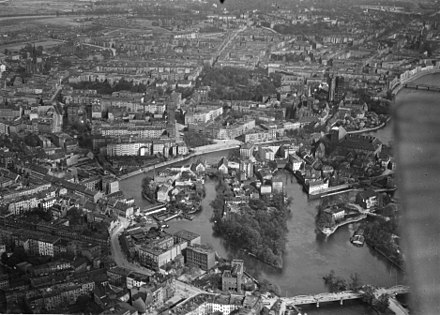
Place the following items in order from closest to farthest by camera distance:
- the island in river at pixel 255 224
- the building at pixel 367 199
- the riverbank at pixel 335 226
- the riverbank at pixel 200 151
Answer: the island in river at pixel 255 224
the riverbank at pixel 335 226
the building at pixel 367 199
the riverbank at pixel 200 151

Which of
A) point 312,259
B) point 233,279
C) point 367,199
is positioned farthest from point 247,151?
point 233,279

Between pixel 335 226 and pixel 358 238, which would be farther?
pixel 335 226

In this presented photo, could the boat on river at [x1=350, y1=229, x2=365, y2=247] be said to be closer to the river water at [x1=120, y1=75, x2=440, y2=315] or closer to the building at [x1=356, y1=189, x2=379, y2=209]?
the river water at [x1=120, y1=75, x2=440, y2=315]

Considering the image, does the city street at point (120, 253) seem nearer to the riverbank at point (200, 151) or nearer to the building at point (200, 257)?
the building at point (200, 257)

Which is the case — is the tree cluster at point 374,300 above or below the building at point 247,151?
above

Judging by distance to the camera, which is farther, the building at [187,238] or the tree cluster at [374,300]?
the building at [187,238]

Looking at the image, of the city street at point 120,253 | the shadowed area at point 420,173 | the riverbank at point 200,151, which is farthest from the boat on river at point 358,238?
the shadowed area at point 420,173

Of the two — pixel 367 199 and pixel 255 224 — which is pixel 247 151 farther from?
pixel 255 224

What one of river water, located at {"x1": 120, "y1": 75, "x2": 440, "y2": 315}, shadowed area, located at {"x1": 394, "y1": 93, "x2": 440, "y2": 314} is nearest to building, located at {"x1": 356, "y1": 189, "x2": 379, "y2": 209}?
river water, located at {"x1": 120, "y1": 75, "x2": 440, "y2": 315}
